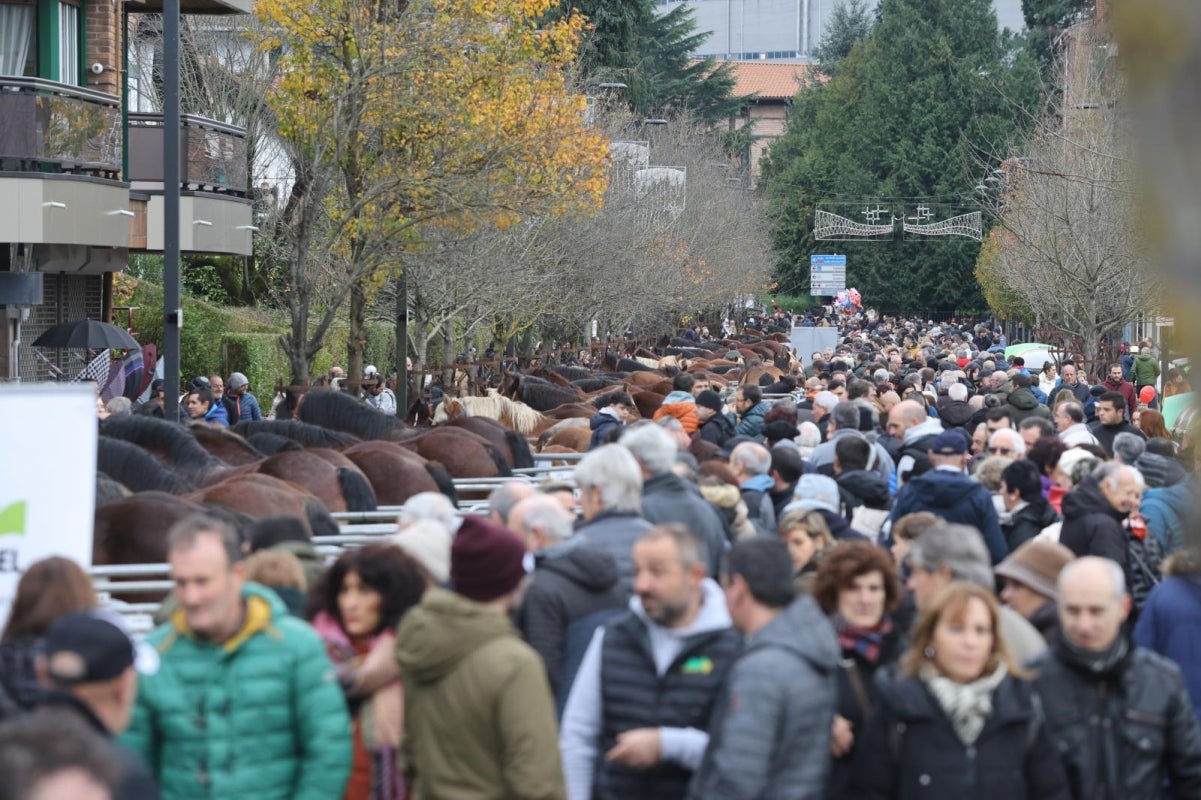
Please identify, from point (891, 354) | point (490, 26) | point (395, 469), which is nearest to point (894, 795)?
point (395, 469)

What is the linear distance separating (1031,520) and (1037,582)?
121 inches

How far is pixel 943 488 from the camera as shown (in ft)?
29.6

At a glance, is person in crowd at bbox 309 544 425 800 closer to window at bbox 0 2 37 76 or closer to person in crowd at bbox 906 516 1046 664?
person in crowd at bbox 906 516 1046 664

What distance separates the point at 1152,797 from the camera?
5.27 metres

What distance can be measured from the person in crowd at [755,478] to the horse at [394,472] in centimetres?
348

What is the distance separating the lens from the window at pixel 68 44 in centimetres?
2266

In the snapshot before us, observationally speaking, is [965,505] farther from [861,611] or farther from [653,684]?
[653,684]

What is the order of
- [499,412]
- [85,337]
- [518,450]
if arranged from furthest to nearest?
1. [499,412]
2. [85,337]
3. [518,450]

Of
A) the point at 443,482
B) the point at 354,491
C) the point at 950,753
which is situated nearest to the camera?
the point at 950,753

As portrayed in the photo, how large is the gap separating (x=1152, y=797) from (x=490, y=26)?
1788 cm

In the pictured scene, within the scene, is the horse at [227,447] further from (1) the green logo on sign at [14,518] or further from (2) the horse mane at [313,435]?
(1) the green logo on sign at [14,518]

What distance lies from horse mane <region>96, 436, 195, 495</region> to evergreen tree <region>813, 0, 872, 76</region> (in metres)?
108

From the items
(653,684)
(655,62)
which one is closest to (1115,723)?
Answer: (653,684)

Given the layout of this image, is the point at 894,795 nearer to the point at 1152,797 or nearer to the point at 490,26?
the point at 1152,797
